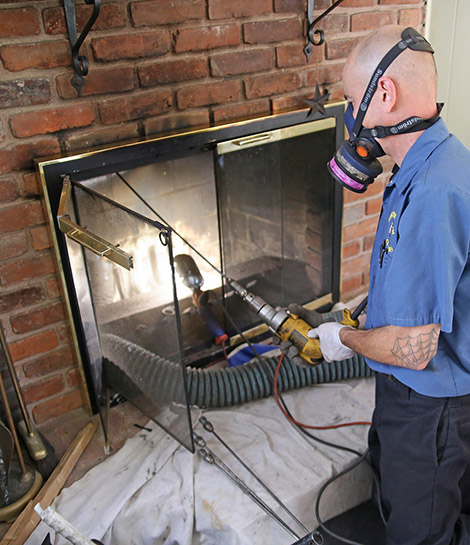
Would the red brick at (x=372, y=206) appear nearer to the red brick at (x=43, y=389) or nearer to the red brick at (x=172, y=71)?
the red brick at (x=172, y=71)

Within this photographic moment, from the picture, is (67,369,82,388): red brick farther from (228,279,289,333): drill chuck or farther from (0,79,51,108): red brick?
(0,79,51,108): red brick

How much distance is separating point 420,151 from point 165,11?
898mm

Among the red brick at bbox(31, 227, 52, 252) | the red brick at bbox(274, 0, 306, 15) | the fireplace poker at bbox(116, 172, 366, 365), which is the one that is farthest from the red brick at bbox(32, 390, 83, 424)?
the red brick at bbox(274, 0, 306, 15)

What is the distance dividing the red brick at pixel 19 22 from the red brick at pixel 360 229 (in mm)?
1441

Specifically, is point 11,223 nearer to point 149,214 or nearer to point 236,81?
point 149,214

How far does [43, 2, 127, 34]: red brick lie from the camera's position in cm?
153

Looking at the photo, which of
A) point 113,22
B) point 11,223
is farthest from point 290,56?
point 11,223

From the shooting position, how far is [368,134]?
1381 millimetres

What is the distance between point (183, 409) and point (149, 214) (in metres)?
0.73

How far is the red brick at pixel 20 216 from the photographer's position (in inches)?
64.2

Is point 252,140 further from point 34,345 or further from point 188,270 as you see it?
point 34,345

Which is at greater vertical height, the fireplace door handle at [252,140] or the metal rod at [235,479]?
the fireplace door handle at [252,140]

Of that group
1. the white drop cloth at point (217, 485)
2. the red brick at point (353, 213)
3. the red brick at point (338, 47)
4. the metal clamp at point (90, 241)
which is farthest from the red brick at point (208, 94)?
the white drop cloth at point (217, 485)

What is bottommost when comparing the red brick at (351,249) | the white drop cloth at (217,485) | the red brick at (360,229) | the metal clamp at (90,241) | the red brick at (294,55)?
the white drop cloth at (217,485)
